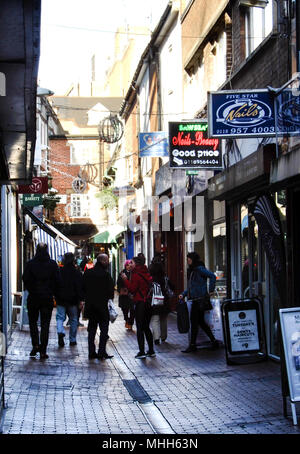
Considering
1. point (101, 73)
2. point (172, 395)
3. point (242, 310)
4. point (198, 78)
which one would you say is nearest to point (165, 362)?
point (242, 310)

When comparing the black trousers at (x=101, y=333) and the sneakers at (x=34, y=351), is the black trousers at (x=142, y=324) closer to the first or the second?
the black trousers at (x=101, y=333)

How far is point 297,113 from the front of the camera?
1048cm

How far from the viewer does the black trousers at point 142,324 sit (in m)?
14.2

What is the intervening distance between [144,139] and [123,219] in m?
20.3

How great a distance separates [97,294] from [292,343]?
20.5 ft

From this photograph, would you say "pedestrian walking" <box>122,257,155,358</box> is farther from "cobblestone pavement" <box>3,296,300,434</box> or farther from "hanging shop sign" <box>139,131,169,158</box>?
"hanging shop sign" <box>139,131,169,158</box>

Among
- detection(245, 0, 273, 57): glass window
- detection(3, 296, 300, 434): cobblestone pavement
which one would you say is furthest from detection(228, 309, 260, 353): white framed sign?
detection(245, 0, 273, 57): glass window

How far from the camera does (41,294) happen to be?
13.9 meters

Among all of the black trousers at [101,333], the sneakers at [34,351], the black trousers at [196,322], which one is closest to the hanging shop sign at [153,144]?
the black trousers at [196,322]

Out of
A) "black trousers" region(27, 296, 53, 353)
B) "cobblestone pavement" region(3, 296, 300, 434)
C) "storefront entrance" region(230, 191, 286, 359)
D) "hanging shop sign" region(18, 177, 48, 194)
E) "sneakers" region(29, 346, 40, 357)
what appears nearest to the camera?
"cobblestone pavement" region(3, 296, 300, 434)

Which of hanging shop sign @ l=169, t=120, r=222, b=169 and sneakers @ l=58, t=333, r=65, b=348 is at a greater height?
hanging shop sign @ l=169, t=120, r=222, b=169

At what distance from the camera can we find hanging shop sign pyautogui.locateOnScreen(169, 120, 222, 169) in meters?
16.5

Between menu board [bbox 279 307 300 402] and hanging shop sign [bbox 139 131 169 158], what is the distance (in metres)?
14.6

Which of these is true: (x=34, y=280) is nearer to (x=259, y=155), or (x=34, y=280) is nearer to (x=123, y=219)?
(x=259, y=155)
